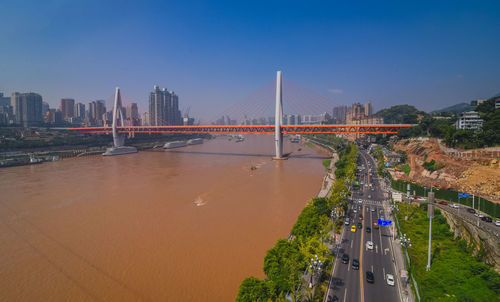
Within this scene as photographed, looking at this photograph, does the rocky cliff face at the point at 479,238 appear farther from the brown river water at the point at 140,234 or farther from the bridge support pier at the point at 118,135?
the bridge support pier at the point at 118,135

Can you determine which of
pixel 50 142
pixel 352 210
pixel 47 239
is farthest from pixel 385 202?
pixel 50 142

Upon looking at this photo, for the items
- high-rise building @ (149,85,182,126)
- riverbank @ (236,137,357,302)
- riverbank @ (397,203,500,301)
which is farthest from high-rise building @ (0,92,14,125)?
riverbank @ (397,203,500,301)

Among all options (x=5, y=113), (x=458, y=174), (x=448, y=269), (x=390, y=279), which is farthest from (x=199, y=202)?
(x=5, y=113)

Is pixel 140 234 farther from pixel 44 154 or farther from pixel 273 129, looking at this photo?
pixel 44 154

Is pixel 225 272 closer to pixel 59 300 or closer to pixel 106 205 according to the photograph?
pixel 59 300

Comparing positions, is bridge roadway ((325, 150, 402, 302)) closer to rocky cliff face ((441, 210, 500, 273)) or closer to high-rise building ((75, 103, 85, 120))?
rocky cliff face ((441, 210, 500, 273))

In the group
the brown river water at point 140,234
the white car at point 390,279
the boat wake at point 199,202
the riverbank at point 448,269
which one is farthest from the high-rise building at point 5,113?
the riverbank at point 448,269
